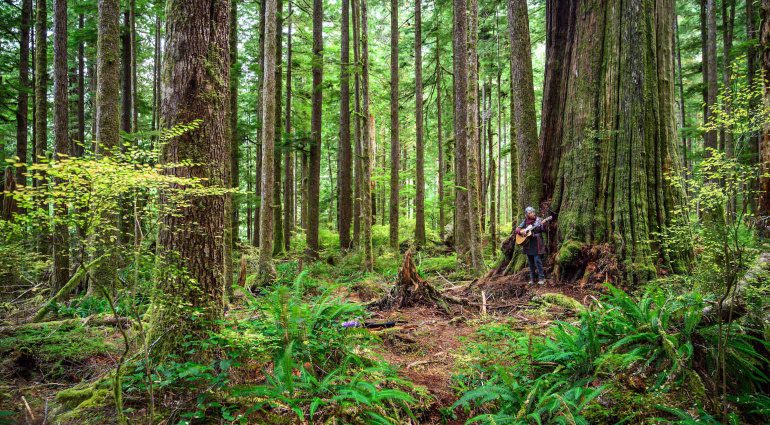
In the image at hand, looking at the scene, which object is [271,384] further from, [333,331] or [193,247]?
[193,247]

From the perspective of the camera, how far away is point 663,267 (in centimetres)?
604

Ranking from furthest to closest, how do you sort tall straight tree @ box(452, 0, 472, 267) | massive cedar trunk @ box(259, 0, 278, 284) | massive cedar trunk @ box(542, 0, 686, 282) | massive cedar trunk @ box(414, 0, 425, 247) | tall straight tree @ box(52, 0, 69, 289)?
massive cedar trunk @ box(414, 0, 425, 247), tall straight tree @ box(452, 0, 472, 267), massive cedar trunk @ box(259, 0, 278, 284), tall straight tree @ box(52, 0, 69, 289), massive cedar trunk @ box(542, 0, 686, 282)

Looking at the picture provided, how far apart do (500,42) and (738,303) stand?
15.5 m

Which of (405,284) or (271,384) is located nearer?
(271,384)

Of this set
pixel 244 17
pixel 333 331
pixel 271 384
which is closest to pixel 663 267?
pixel 333 331

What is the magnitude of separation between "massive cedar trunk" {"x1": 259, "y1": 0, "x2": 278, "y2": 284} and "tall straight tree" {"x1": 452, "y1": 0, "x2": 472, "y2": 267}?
4592 mm

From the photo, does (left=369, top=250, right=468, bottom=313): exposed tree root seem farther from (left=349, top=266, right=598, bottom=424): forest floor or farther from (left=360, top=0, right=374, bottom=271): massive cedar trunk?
(left=360, top=0, right=374, bottom=271): massive cedar trunk

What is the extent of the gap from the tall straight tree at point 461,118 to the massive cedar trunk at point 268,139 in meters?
4.59

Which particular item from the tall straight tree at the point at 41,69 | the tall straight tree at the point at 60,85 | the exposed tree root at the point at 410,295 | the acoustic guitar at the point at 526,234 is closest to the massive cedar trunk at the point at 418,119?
the acoustic guitar at the point at 526,234

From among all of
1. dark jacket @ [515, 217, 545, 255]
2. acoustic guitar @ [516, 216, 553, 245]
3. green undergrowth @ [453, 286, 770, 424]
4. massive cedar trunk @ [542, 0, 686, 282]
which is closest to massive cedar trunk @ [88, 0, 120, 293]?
green undergrowth @ [453, 286, 770, 424]

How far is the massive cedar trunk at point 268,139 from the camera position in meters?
8.99

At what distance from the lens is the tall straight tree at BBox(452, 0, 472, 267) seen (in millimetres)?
9645

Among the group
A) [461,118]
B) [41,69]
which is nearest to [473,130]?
[461,118]

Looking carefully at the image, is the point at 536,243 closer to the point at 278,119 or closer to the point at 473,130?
the point at 473,130
